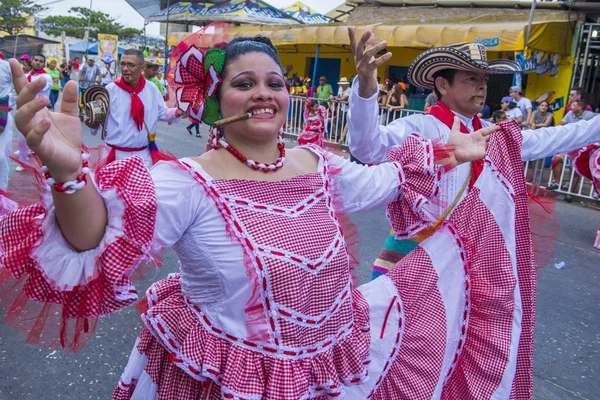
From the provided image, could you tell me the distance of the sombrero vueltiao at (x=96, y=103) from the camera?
4980mm

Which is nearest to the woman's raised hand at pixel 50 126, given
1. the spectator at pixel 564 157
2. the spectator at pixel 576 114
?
the spectator at pixel 564 157

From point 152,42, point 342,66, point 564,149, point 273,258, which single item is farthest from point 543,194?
point 152,42

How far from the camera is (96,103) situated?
5.16 metres

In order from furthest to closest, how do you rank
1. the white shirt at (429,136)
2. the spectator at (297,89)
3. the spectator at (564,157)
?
the spectator at (297,89)
the spectator at (564,157)
the white shirt at (429,136)

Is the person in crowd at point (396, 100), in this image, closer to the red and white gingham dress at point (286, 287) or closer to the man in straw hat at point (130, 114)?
the man in straw hat at point (130, 114)

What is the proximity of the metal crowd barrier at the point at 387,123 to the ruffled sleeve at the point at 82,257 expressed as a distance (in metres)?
7.48

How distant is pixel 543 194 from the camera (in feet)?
9.27

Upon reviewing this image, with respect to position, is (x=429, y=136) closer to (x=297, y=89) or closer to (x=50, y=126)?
(x=50, y=126)

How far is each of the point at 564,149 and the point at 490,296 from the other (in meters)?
1.50

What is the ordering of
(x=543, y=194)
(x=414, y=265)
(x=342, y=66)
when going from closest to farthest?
(x=414, y=265), (x=543, y=194), (x=342, y=66)

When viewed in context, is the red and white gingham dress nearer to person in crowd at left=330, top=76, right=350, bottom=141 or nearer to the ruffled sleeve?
the ruffled sleeve

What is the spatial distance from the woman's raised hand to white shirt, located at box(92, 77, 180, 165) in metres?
4.25

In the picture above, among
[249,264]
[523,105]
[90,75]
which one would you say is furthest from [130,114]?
[90,75]

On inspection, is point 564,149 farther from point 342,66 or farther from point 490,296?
point 342,66
